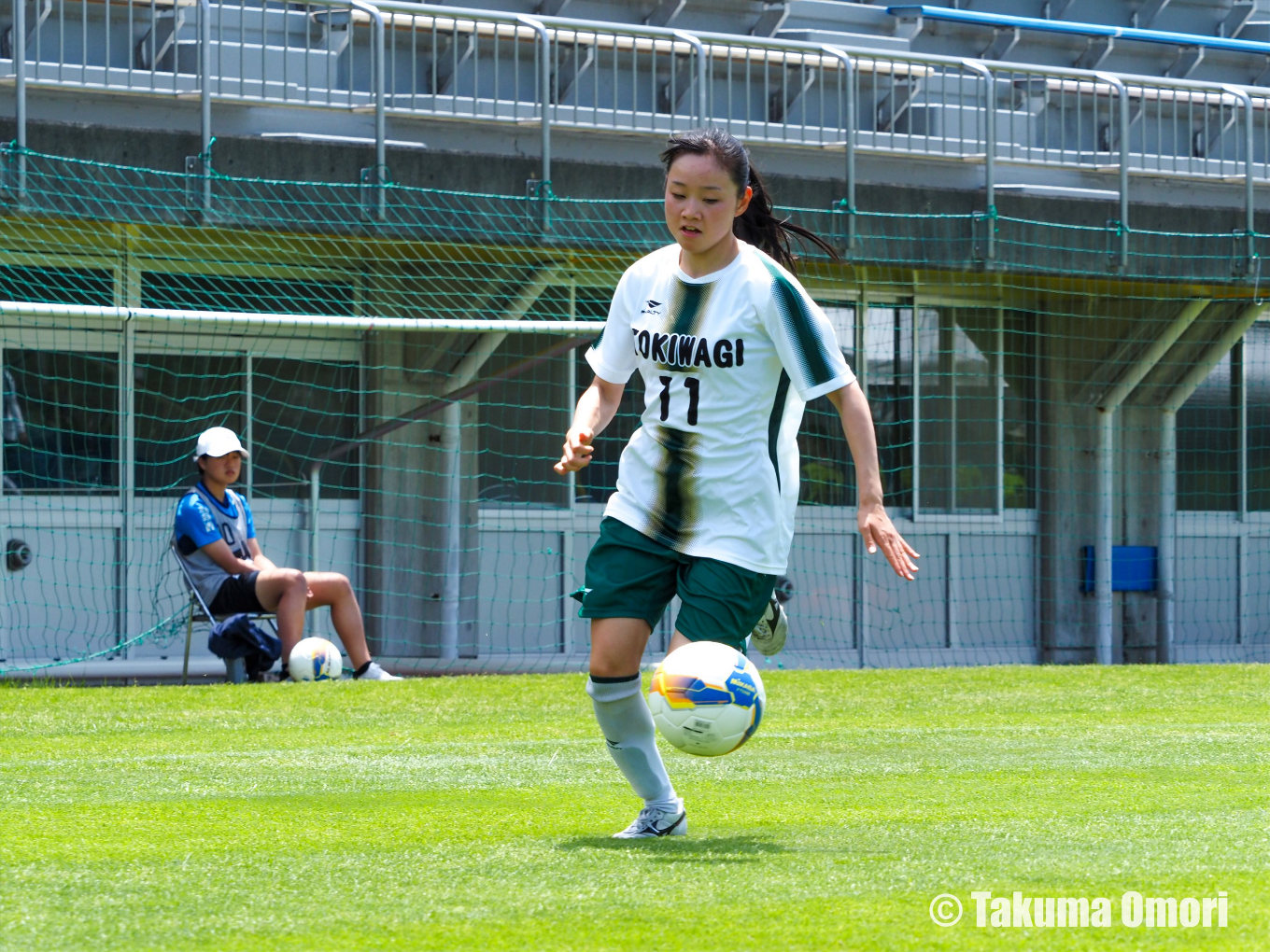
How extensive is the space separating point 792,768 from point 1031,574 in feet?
30.0

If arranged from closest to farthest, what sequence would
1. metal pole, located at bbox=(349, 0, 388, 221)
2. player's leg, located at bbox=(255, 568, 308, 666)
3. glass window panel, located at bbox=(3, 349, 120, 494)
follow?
1. player's leg, located at bbox=(255, 568, 308, 666)
2. metal pole, located at bbox=(349, 0, 388, 221)
3. glass window panel, located at bbox=(3, 349, 120, 494)

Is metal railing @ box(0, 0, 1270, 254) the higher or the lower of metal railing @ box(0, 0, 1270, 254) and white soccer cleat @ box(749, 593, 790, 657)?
the higher

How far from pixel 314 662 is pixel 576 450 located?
585 centimetres

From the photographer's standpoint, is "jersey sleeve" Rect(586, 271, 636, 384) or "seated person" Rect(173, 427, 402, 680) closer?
"jersey sleeve" Rect(586, 271, 636, 384)

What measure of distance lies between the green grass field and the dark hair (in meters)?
1.67

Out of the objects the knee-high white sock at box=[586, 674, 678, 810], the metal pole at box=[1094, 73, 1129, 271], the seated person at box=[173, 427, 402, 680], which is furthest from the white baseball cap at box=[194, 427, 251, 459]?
the metal pole at box=[1094, 73, 1129, 271]

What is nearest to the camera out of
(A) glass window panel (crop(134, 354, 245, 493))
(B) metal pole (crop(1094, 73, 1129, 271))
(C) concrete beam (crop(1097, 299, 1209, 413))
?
(A) glass window panel (crop(134, 354, 245, 493))

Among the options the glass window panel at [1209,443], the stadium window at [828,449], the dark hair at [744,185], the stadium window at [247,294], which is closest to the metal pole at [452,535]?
the stadium window at [247,294]

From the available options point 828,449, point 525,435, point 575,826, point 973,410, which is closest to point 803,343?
point 575,826

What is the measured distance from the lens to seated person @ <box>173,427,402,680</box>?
388 inches

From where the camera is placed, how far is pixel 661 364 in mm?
4441

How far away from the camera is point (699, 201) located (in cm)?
431

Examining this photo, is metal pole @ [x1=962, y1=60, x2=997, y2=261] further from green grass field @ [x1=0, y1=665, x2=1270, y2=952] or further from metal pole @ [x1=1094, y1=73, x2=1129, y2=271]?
green grass field @ [x1=0, y1=665, x2=1270, y2=952]

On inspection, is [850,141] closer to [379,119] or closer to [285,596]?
[379,119]
